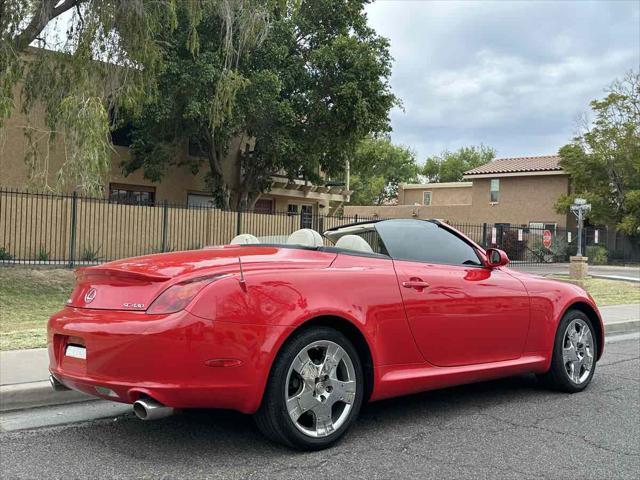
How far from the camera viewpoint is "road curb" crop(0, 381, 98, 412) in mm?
4891

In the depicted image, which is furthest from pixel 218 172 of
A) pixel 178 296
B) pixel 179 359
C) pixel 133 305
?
pixel 179 359

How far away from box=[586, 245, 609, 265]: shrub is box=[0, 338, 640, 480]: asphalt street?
30523mm

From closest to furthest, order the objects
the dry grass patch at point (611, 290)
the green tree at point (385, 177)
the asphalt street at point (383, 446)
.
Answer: the asphalt street at point (383, 446) → the dry grass patch at point (611, 290) → the green tree at point (385, 177)

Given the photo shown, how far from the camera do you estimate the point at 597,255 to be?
33.2 meters

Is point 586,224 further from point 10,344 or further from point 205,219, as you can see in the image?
point 10,344

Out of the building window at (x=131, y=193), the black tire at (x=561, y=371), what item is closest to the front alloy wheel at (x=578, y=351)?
the black tire at (x=561, y=371)

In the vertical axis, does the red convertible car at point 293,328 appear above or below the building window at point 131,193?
below

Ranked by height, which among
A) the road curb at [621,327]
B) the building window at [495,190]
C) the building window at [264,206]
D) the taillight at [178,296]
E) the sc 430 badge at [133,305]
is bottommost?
the road curb at [621,327]

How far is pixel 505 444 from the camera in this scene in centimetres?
415

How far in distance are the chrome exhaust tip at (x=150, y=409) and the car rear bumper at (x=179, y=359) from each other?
39 mm

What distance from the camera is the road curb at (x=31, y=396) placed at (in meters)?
4.89

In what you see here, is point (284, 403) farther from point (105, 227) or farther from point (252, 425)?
point (105, 227)

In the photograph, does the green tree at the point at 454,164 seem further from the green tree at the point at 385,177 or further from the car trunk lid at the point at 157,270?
the car trunk lid at the point at 157,270

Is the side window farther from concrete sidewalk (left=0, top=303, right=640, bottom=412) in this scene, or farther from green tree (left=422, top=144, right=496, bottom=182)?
green tree (left=422, top=144, right=496, bottom=182)
